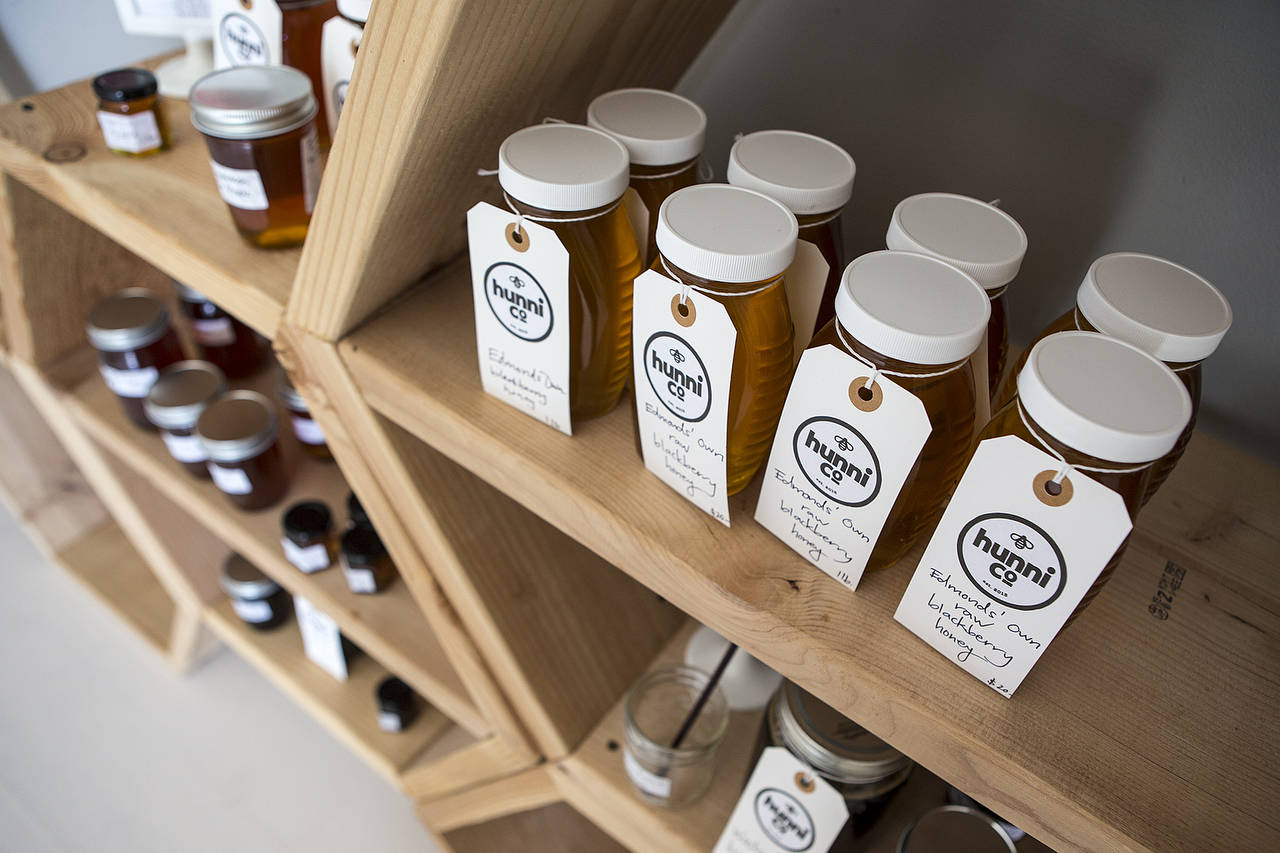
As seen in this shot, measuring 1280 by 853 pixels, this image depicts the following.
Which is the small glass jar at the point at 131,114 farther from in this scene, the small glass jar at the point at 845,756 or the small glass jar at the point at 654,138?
the small glass jar at the point at 845,756

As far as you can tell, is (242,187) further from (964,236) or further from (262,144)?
(964,236)

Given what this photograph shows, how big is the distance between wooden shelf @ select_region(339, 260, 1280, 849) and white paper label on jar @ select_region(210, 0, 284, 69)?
37 centimetres

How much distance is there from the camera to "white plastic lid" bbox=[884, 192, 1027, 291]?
1.58 ft

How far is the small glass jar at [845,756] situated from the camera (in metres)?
0.66

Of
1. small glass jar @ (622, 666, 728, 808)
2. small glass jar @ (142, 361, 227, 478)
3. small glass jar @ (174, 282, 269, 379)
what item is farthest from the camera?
small glass jar @ (174, 282, 269, 379)

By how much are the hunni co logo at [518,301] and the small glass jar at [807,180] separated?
0.14 m

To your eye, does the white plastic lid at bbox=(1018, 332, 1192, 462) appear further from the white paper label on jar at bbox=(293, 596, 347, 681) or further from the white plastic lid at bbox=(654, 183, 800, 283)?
the white paper label on jar at bbox=(293, 596, 347, 681)

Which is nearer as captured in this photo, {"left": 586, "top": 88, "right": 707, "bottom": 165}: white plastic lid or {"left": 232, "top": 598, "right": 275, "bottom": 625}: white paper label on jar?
{"left": 586, "top": 88, "right": 707, "bottom": 165}: white plastic lid

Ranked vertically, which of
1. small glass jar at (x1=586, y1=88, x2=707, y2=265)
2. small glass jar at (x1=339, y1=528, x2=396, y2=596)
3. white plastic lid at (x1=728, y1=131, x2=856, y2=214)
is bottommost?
small glass jar at (x1=339, y1=528, x2=396, y2=596)

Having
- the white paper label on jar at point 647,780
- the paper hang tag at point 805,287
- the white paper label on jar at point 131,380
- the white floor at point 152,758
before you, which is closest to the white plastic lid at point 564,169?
the paper hang tag at point 805,287

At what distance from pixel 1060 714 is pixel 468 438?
0.42m

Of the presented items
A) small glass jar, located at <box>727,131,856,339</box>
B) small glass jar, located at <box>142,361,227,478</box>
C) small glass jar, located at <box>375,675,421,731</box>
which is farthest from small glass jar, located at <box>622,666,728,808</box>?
small glass jar, located at <box>142,361,227,478</box>

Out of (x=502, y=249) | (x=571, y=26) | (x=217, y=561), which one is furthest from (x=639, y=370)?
(x=217, y=561)

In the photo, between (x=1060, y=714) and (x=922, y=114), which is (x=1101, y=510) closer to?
(x=1060, y=714)
